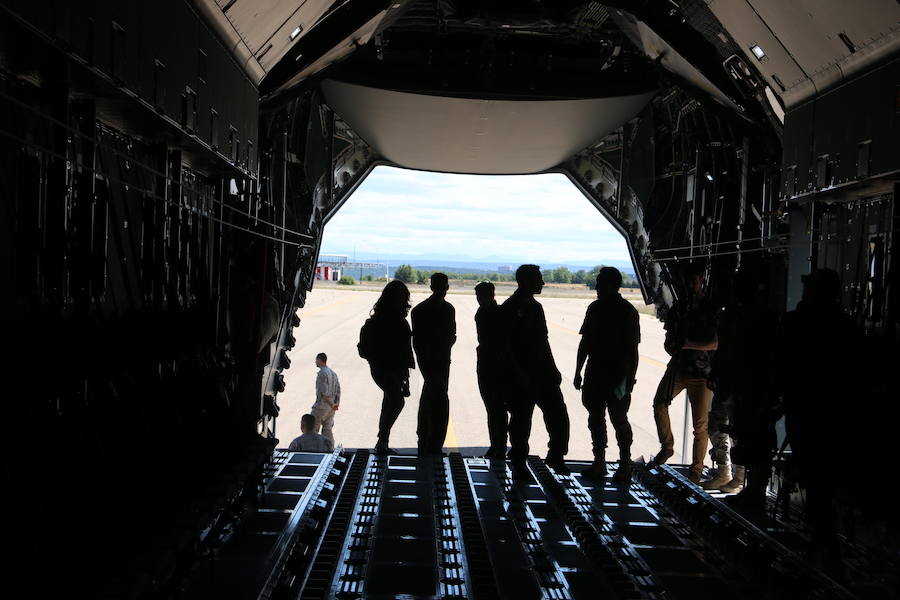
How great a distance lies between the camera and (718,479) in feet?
19.5

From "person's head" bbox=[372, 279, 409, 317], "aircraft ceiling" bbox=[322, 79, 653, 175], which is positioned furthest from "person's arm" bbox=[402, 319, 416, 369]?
"aircraft ceiling" bbox=[322, 79, 653, 175]

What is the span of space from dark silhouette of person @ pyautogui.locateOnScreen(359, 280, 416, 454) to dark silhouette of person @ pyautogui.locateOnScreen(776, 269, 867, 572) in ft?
10.6

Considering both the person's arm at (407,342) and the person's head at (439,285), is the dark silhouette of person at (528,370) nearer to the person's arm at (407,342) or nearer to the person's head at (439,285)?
the person's head at (439,285)

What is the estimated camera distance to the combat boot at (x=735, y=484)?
231 inches

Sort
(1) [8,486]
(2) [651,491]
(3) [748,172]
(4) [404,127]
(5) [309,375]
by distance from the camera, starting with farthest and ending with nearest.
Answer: (5) [309,375] → (4) [404,127] → (3) [748,172] → (2) [651,491] → (1) [8,486]

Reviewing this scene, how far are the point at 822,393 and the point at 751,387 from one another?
3.33ft

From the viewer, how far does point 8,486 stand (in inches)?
96.5

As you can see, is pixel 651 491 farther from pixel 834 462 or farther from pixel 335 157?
pixel 335 157

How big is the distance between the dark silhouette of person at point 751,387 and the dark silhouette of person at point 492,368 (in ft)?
4.96

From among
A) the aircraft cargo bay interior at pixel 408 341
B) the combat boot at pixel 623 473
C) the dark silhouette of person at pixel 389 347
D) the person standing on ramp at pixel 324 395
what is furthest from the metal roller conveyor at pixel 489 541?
the person standing on ramp at pixel 324 395

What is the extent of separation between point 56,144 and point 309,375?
1736cm

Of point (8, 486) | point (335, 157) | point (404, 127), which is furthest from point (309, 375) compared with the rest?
point (8, 486)

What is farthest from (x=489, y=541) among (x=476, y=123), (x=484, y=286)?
(x=476, y=123)

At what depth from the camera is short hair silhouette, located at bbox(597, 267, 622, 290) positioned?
5828 mm
